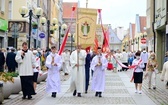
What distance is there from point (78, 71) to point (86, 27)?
1.72m

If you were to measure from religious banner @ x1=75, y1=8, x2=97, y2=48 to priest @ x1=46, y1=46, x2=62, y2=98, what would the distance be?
3.73ft

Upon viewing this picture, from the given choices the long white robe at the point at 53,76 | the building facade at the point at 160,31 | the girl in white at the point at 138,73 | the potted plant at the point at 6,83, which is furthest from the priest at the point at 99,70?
the building facade at the point at 160,31

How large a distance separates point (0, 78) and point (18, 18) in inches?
1322

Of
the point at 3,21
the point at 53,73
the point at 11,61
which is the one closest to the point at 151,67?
the point at 53,73

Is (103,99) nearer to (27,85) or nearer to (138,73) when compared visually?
(27,85)

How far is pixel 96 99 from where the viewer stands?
Answer: 1594cm

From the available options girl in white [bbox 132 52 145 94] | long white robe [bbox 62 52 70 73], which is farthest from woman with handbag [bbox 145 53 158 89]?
long white robe [bbox 62 52 70 73]

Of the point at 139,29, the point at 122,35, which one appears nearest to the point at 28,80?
the point at 139,29

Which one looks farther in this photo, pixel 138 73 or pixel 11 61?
pixel 11 61

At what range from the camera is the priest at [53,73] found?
54.3 ft

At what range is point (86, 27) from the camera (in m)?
17.4

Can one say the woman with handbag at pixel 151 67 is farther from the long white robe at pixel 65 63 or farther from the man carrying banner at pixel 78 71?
the long white robe at pixel 65 63

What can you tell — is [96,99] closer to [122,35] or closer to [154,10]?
[154,10]

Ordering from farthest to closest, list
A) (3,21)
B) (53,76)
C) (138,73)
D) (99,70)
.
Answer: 1. (3,21)
2. (138,73)
3. (99,70)
4. (53,76)
